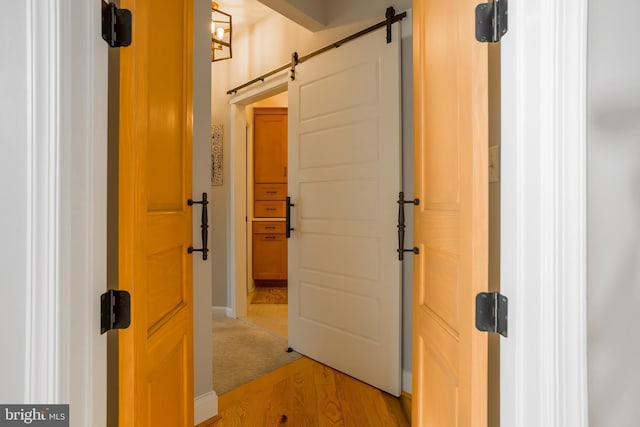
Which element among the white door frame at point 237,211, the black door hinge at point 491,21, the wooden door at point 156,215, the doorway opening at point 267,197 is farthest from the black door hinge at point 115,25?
the doorway opening at point 267,197

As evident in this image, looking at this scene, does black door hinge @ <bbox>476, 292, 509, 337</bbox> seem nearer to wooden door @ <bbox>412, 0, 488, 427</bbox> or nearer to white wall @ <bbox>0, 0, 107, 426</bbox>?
wooden door @ <bbox>412, 0, 488, 427</bbox>

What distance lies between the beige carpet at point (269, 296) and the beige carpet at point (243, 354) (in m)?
0.91

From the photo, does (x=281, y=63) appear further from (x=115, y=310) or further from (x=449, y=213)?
(x=115, y=310)

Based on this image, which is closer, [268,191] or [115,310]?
[115,310]

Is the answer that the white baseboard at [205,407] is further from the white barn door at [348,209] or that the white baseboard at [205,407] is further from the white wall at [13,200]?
the white wall at [13,200]

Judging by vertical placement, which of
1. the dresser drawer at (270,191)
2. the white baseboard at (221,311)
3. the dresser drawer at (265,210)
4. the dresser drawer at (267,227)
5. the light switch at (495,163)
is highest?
the dresser drawer at (270,191)

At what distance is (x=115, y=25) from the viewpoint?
874 mm

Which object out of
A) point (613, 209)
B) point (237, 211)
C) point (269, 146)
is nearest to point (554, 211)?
point (613, 209)

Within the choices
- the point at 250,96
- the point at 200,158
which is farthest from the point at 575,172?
the point at 250,96

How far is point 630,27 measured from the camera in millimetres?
742

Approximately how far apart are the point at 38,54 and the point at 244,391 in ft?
7.10

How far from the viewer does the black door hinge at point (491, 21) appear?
792 mm

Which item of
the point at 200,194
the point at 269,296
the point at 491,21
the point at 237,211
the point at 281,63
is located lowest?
the point at 269,296

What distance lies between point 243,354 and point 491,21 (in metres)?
2.79
